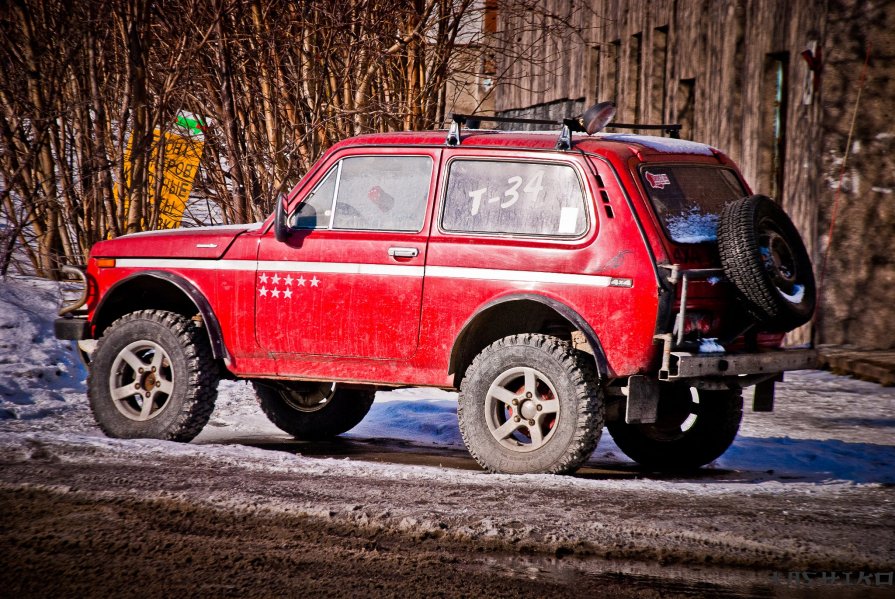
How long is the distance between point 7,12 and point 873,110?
890 centimetres

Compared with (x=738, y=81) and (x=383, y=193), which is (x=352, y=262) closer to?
(x=383, y=193)

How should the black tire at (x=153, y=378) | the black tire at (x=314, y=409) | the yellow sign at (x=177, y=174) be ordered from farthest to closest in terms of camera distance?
the yellow sign at (x=177, y=174) < the black tire at (x=314, y=409) < the black tire at (x=153, y=378)

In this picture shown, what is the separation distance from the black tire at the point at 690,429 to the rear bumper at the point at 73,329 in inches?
140

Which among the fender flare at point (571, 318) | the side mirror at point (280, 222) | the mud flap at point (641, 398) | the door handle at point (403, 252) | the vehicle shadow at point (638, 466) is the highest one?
the side mirror at point (280, 222)

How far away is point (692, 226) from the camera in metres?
6.70

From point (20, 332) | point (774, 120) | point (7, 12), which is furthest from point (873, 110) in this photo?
point (7, 12)

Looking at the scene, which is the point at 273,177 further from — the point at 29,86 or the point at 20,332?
the point at 20,332

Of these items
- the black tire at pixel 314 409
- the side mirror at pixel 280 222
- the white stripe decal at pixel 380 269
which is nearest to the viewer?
the white stripe decal at pixel 380 269

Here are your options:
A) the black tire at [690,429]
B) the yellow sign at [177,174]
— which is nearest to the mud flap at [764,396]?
the black tire at [690,429]

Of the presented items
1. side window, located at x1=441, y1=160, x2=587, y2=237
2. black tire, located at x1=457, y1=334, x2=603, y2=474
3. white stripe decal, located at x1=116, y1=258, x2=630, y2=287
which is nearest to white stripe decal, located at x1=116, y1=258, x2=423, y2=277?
white stripe decal, located at x1=116, y1=258, x2=630, y2=287

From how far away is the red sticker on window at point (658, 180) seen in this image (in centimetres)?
669

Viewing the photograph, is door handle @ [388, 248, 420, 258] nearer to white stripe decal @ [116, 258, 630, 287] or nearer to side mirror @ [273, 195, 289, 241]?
white stripe decal @ [116, 258, 630, 287]

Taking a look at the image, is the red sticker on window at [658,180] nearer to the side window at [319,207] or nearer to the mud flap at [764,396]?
the mud flap at [764,396]

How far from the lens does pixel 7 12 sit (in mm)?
12984
